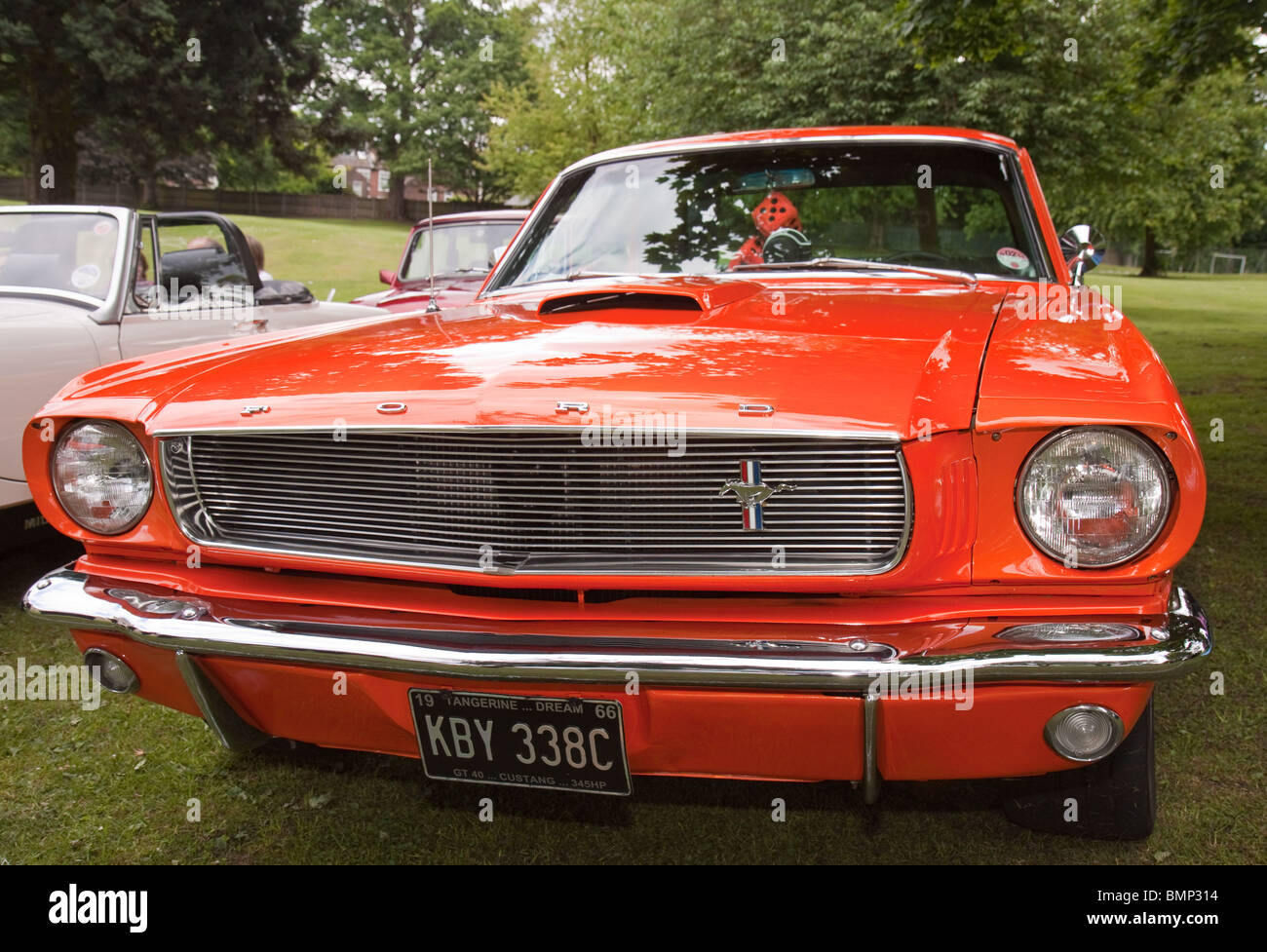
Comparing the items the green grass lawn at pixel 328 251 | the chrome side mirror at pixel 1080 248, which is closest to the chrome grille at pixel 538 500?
the chrome side mirror at pixel 1080 248

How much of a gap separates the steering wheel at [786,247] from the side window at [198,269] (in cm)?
303

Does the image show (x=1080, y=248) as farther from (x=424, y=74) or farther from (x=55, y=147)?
(x=424, y=74)

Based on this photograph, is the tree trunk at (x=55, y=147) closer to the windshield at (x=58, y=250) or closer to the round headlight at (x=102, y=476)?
the windshield at (x=58, y=250)

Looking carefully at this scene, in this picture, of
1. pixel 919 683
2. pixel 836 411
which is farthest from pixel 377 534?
pixel 919 683

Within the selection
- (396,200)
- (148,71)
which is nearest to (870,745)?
(148,71)

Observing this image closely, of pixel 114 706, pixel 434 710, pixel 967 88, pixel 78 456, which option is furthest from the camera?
pixel 967 88

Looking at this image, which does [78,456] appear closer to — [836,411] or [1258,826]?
[836,411]

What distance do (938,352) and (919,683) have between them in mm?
626

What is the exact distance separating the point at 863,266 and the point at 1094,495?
139 centimetres

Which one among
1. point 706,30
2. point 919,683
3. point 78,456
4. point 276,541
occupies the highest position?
point 706,30

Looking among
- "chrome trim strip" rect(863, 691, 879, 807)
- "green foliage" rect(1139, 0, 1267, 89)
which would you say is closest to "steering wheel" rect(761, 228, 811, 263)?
"chrome trim strip" rect(863, 691, 879, 807)

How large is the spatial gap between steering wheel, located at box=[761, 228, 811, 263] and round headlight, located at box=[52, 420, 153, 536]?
72.4 inches

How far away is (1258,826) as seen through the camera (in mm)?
2297

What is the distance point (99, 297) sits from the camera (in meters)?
4.43
